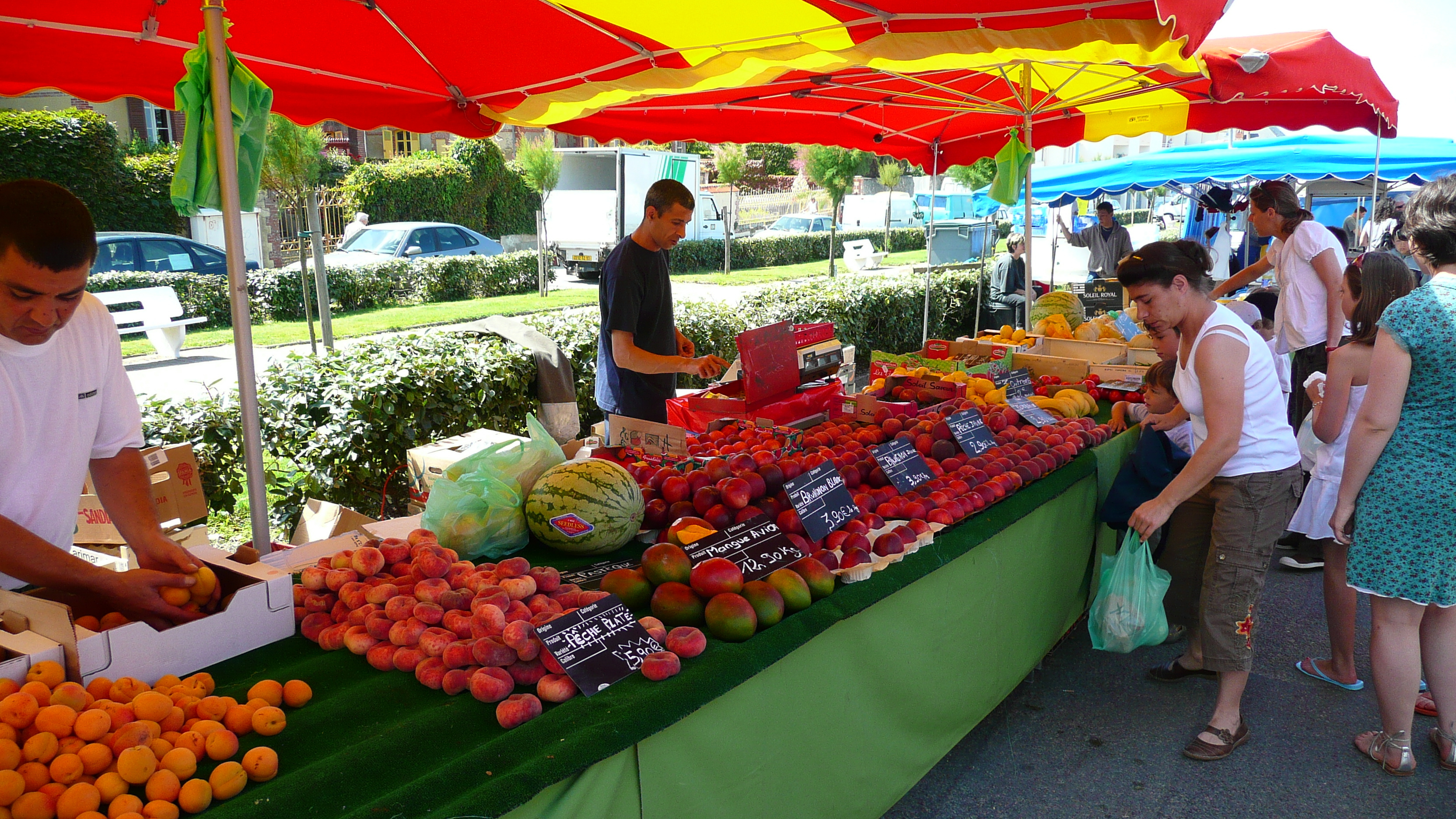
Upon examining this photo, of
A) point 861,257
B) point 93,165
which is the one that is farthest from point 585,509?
point 861,257

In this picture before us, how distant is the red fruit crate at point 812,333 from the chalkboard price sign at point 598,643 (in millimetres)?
2314

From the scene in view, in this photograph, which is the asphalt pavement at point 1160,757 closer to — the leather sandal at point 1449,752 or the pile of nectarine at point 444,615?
the leather sandal at point 1449,752

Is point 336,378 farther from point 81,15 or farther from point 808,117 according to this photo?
point 808,117

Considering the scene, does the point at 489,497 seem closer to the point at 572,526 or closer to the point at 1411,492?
the point at 572,526

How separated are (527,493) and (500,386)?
9.98 feet

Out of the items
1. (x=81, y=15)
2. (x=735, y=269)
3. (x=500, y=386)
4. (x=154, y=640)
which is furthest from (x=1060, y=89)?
(x=735, y=269)

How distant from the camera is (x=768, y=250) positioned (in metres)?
26.3

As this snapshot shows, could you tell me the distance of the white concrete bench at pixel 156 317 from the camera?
35.0 feet

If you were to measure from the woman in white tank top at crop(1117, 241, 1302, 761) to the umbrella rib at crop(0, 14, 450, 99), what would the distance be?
2.88 m

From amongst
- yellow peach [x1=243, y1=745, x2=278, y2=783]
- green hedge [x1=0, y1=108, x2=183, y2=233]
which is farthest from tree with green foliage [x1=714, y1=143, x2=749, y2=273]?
yellow peach [x1=243, y1=745, x2=278, y2=783]

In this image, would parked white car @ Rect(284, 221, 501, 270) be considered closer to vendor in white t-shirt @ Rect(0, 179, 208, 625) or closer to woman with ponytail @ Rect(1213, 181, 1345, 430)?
woman with ponytail @ Rect(1213, 181, 1345, 430)

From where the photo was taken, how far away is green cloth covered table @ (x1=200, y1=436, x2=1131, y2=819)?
4.49 feet

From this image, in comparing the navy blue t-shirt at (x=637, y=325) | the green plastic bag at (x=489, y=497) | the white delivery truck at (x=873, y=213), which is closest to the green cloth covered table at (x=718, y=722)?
the green plastic bag at (x=489, y=497)

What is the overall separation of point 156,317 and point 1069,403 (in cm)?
1122
